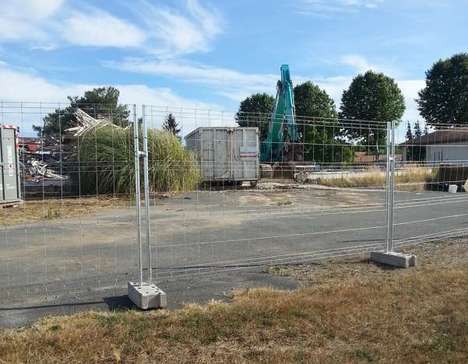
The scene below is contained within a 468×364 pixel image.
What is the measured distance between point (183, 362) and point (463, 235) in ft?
27.4

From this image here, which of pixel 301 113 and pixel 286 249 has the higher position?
pixel 301 113

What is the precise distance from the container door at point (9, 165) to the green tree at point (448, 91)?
5822cm

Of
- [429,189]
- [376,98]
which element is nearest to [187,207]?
[429,189]

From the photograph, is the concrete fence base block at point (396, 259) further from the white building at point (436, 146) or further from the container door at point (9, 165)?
the container door at point (9, 165)

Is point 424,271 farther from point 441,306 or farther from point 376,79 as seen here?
point 376,79

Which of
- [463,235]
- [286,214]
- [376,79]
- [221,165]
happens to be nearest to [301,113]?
[376,79]

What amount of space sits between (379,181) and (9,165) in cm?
1761

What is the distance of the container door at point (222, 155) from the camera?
80.8 feet

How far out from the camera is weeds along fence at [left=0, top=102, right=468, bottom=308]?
24.2 ft

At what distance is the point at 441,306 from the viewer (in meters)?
5.43

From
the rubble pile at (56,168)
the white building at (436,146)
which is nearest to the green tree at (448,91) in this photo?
the white building at (436,146)

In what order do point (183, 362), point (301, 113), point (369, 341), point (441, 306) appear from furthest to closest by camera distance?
point (301, 113)
point (441, 306)
point (369, 341)
point (183, 362)

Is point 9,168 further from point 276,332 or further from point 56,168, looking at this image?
point 276,332

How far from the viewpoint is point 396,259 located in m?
7.69
